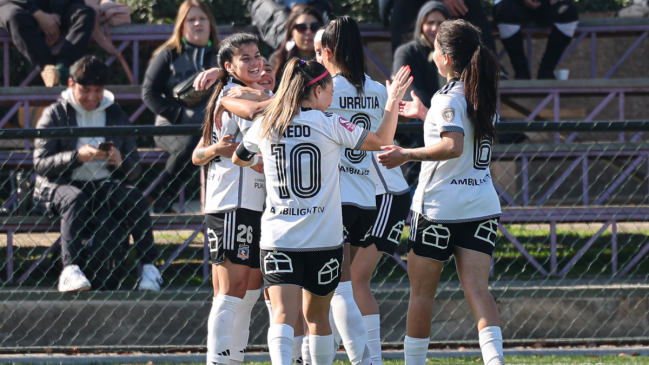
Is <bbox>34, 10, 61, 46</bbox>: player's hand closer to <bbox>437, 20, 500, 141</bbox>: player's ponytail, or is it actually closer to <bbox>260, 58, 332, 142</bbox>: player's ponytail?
<bbox>260, 58, 332, 142</bbox>: player's ponytail

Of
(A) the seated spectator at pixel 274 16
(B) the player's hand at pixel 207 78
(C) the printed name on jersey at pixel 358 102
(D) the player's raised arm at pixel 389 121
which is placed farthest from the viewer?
(A) the seated spectator at pixel 274 16

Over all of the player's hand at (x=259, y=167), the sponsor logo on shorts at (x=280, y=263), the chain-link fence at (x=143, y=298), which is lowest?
the chain-link fence at (x=143, y=298)

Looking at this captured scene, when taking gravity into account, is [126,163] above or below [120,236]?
above

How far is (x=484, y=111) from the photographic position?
3725mm

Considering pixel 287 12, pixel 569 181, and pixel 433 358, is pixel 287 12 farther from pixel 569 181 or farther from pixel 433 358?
pixel 569 181

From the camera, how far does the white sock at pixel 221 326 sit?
3904 millimetres

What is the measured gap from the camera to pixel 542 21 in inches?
305

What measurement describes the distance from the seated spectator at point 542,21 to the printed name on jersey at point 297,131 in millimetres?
4628

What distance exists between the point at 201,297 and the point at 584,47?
7.28 m

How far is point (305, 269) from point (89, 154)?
2503 mm

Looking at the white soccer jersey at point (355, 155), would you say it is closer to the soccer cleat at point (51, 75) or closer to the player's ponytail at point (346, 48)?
the player's ponytail at point (346, 48)

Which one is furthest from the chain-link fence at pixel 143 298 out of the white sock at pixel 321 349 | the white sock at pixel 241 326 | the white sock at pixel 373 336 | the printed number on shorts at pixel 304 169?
the printed number on shorts at pixel 304 169

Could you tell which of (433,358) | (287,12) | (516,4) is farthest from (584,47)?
(433,358)

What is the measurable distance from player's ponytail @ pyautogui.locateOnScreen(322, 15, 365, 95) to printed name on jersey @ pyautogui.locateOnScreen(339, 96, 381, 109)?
1.5 inches
